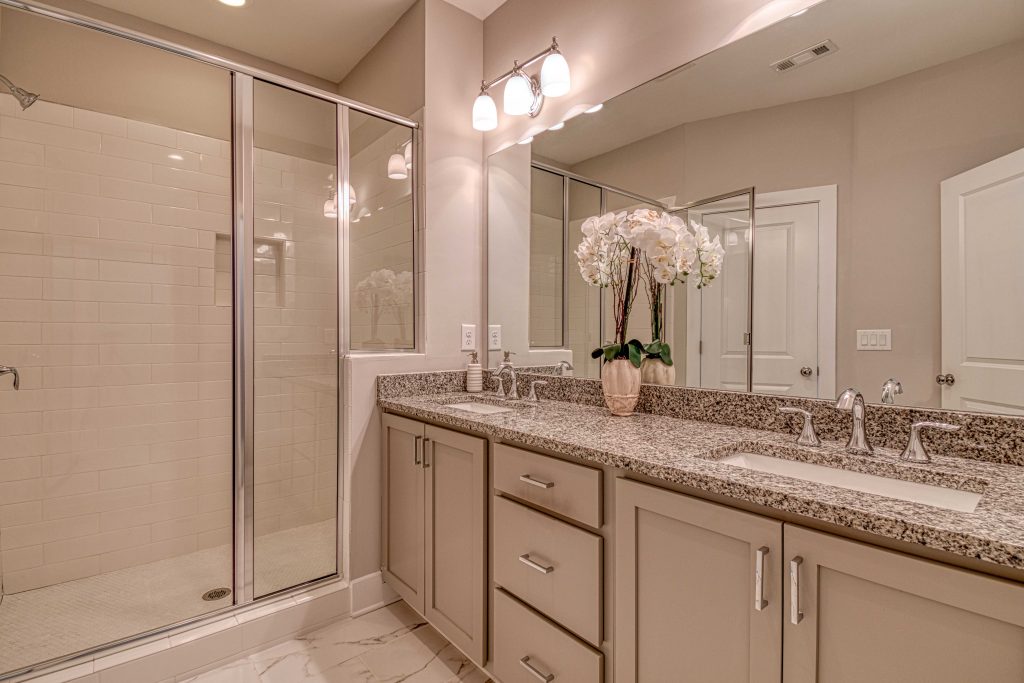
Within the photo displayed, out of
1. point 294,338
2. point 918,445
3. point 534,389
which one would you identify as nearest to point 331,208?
point 294,338

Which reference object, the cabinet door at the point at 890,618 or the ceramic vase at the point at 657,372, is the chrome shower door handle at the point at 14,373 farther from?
the cabinet door at the point at 890,618

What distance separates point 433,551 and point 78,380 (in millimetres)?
1677

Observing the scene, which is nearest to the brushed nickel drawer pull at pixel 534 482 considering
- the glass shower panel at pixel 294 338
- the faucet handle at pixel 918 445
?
the faucet handle at pixel 918 445

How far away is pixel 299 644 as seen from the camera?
1.81 m

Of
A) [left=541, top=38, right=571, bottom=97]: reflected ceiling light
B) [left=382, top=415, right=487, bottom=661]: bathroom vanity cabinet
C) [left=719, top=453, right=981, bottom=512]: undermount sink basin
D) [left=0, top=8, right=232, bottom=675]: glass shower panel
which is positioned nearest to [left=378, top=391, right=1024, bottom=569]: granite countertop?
[left=719, top=453, right=981, bottom=512]: undermount sink basin

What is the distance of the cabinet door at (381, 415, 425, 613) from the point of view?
1.78m

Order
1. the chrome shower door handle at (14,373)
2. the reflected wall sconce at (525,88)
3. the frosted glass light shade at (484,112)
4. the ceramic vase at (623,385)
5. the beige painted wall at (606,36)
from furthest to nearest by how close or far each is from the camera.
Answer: the frosted glass light shade at (484,112)
the reflected wall sconce at (525,88)
the chrome shower door handle at (14,373)
the ceramic vase at (623,385)
the beige painted wall at (606,36)

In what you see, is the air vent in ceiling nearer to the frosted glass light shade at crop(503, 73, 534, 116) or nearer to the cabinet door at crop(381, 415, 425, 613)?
the frosted glass light shade at crop(503, 73, 534, 116)

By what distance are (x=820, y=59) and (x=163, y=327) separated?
2.68m

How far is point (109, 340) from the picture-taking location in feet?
6.97

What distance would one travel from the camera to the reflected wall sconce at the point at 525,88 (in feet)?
6.07

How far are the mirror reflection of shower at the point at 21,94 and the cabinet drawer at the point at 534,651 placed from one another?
245cm

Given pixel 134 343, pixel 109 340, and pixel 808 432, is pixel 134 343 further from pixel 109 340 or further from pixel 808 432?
pixel 808 432

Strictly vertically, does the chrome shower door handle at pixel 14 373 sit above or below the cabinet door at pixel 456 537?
above
